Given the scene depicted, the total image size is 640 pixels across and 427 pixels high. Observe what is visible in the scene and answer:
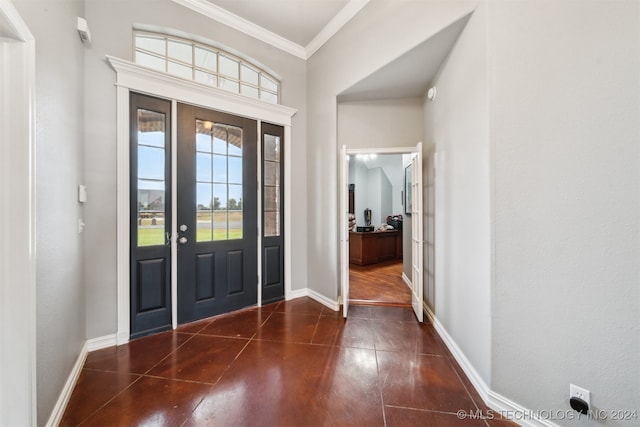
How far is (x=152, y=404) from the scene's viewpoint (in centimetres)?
149

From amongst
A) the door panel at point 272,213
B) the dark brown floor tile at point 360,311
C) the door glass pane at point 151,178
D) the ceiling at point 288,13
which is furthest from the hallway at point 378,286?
the ceiling at point 288,13

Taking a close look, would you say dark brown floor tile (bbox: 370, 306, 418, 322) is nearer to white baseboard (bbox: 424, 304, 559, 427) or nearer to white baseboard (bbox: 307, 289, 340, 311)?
white baseboard (bbox: 307, 289, 340, 311)

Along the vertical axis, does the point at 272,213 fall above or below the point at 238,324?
above

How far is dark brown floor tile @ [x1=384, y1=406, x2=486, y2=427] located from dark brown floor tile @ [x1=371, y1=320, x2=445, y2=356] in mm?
663

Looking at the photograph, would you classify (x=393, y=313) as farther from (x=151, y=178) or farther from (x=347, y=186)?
(x=151, y=178)

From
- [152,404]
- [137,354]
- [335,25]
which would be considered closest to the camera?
[152,404]

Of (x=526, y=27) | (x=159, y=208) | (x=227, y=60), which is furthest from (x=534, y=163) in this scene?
(x=227, y=60)

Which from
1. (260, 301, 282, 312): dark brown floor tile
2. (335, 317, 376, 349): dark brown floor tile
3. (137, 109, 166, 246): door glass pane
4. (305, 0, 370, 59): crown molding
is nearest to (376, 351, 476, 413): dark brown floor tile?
(335, 317, 376, 349): dark brown floor tile

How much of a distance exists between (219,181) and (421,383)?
2721mm

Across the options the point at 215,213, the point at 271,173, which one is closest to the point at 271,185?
the point at 271,173

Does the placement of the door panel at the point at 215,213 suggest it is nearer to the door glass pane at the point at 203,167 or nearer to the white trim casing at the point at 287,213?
the door glass pane at the point at 203,167

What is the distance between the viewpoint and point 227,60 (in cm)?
288

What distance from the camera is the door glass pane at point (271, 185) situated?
3.10 metres

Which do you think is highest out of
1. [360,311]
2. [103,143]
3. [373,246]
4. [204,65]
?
[204,65]
